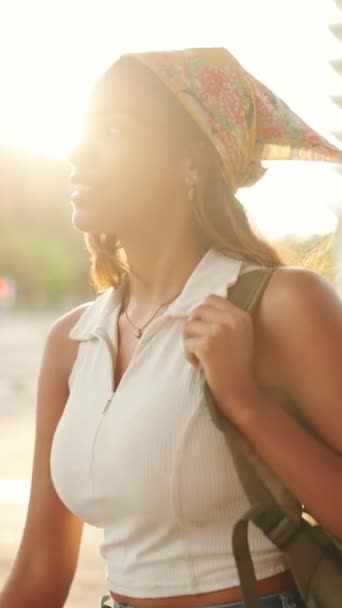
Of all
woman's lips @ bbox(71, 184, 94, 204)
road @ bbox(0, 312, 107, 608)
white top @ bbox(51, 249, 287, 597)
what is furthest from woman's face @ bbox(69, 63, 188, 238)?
road @ bbox(0, 312, 107, 608)

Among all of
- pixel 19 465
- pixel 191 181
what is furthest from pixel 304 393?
pixel 19 465

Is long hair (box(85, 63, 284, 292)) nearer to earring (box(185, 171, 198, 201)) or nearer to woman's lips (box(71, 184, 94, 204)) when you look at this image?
earring (box(185, 171, 198, 201))

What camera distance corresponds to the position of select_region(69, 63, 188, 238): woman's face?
1.81 m

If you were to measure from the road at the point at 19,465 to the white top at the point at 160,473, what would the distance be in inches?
72.1

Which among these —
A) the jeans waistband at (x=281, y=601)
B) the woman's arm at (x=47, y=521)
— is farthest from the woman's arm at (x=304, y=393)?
the woman's arm at (x=47, y=521)

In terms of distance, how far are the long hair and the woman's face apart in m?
0.02

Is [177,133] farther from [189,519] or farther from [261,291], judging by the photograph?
[189,519]

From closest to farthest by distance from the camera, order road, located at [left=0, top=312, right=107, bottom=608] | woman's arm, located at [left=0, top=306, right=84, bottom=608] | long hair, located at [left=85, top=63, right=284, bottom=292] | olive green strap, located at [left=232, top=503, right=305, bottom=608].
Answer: olive green strap, located at [left=232, top=503, right=305, bottom=608] < long hair, located at [left=85, top=63, right=284, bottom=292] < woman's arm, located at [left=0, top=306, right=84, bottom=608] < road, located at [left=0, top=312, right=107, bottom=608]

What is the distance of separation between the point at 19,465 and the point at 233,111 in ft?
29.6

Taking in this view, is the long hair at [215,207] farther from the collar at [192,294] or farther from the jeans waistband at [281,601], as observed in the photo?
the jeans waistband at [281,601]

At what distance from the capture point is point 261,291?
172 cm

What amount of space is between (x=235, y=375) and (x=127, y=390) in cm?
19

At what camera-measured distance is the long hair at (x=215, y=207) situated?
6.06ft

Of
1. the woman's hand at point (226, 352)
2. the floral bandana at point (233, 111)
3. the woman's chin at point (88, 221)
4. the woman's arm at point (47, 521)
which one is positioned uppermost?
the floral bandana at point (233, 111)
